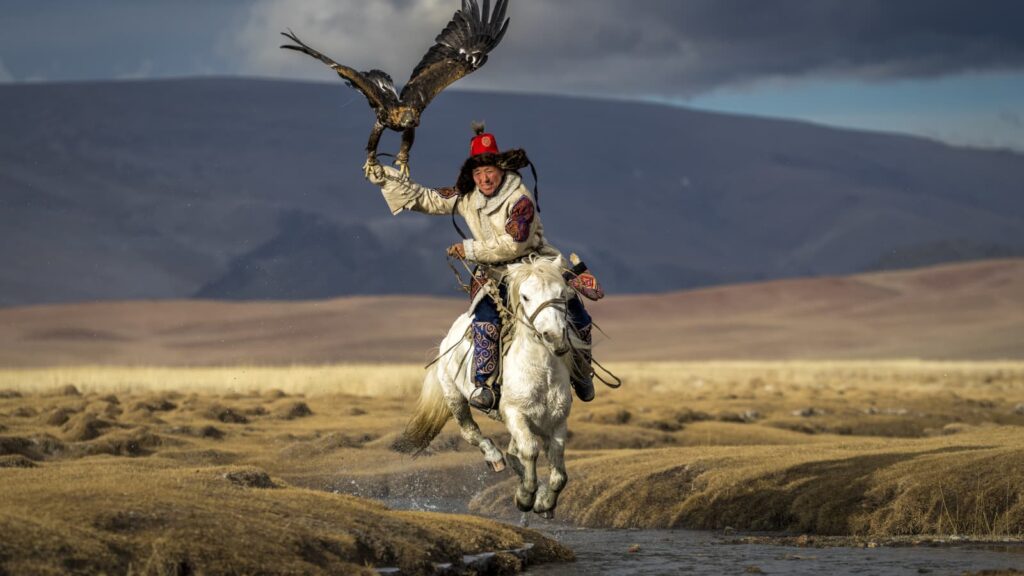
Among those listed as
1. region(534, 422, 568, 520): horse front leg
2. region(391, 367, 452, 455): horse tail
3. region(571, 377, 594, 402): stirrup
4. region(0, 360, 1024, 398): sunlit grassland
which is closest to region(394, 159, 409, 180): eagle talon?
region(391, 367, 452, 455): horse tail

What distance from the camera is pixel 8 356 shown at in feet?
363

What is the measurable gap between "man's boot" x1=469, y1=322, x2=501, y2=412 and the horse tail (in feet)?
5.73

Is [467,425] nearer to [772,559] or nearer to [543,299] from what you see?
[543,299]

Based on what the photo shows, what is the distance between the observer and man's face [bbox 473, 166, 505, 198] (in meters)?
14.9

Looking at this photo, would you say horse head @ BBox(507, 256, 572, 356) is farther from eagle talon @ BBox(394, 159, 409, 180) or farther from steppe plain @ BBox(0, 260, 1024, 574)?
steppe plain @ BBox(0, 260, 1024, 574)

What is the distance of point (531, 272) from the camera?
1397cm

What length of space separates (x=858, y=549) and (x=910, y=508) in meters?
1.70

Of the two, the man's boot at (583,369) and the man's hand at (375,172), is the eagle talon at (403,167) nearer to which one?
the man's hand at (375,172)

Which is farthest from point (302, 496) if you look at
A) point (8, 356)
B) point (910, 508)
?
point (8, 356)

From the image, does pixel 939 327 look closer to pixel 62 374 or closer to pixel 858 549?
pixel 62 374

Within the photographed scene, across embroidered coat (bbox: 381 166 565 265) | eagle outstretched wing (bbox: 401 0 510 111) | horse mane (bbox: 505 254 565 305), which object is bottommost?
horse mane (bbox: 505 254 565 305)

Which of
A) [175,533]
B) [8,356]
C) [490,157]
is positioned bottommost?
[175,533]

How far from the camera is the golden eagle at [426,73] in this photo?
15.0 m

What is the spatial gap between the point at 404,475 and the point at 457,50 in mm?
9764
